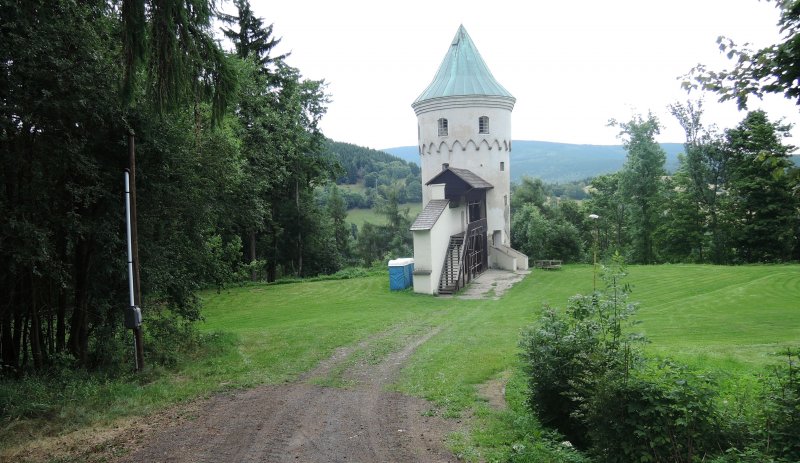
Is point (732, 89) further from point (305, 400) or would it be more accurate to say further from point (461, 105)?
point (461, 105)

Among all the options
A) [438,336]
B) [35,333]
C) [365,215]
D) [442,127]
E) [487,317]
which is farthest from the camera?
[365,215]

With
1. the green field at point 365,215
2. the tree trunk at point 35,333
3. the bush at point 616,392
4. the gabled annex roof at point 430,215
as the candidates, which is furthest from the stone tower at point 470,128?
the green field at point 365,215

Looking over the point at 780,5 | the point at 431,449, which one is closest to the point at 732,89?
the point at 780,5

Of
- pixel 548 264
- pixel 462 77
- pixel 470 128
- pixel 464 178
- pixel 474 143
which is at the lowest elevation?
pixel 548 264

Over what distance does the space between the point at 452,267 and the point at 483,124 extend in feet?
29.7

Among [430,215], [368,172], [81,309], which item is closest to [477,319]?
[430,215]

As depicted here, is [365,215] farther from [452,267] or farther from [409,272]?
[452,267]

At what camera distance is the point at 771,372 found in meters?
5.59

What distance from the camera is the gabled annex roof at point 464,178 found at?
989 inches

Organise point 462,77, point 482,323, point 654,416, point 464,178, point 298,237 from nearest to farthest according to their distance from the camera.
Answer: point 654,416, point 482,323, point 464,178, point 462,77, point 298,237

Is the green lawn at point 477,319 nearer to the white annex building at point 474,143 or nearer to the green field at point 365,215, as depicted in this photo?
the white annex building at point 474,143

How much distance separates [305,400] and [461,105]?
867 inches

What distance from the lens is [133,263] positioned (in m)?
9.98

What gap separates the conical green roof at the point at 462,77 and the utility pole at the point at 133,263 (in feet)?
67.3
